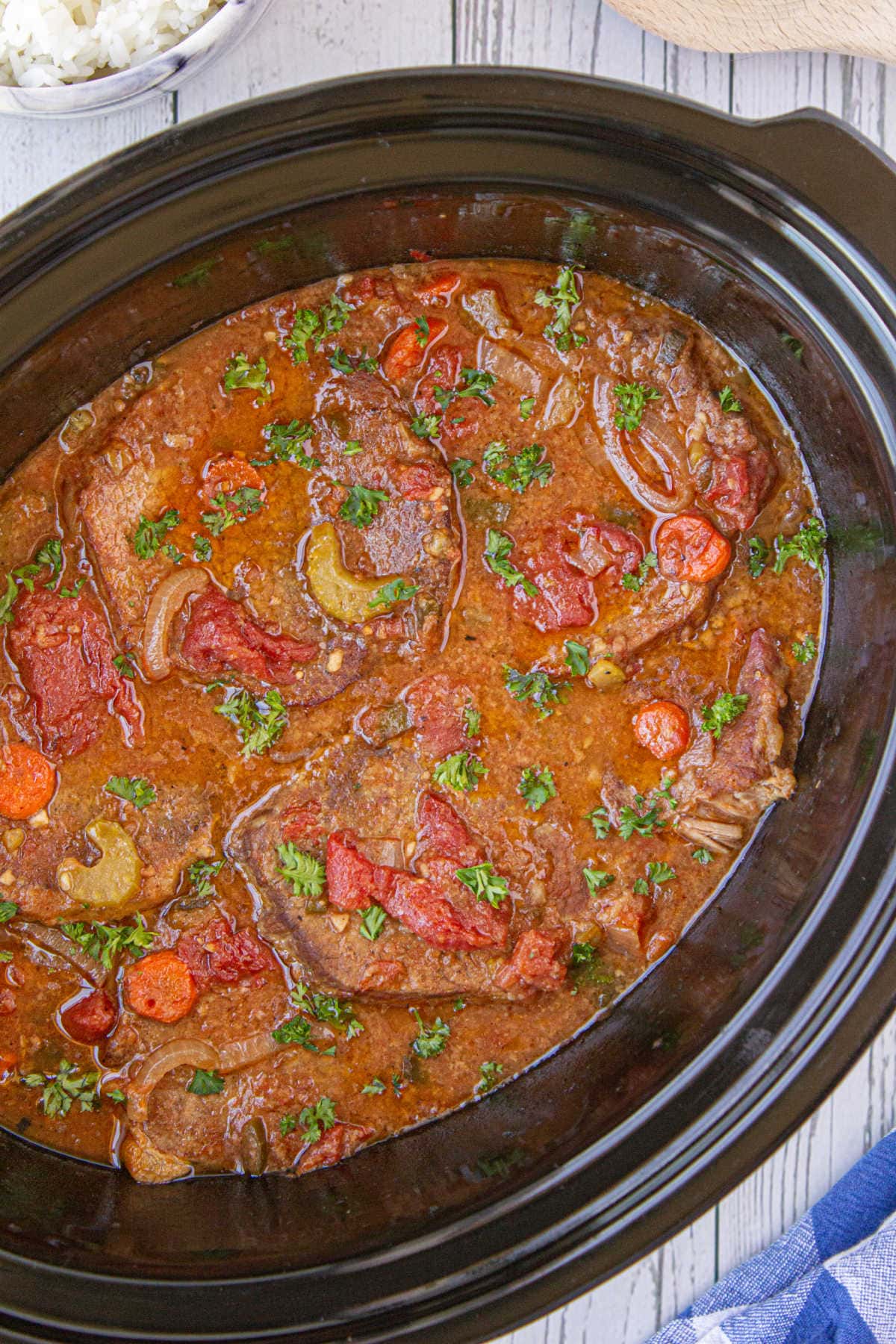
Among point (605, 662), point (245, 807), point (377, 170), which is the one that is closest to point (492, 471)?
point (605, 662)

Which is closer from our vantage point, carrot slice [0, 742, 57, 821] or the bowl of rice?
the bowl of rice

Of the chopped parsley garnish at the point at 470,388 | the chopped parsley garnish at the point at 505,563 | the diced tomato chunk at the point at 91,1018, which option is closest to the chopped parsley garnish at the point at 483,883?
the chopped parsley garnish at the point at 505,563

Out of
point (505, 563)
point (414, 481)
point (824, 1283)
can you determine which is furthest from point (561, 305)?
point (824, 1283)

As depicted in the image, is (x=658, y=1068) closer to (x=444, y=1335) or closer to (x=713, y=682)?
(x=444, y=1335)

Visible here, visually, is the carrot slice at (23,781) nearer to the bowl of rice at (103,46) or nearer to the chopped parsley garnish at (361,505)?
the chopped parsley garnish at (361,505)

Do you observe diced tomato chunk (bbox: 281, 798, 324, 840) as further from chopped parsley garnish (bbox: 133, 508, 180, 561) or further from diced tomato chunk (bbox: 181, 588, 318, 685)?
chopped parsley garnish (bbox: 133, 508, 180, 561)

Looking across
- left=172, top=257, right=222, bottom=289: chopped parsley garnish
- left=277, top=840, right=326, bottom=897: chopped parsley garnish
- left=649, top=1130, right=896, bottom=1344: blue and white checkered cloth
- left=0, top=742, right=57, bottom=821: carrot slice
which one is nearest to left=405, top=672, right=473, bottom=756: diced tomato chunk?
left=277, top=840, right=326, bottom=897: chopped parsley garnish

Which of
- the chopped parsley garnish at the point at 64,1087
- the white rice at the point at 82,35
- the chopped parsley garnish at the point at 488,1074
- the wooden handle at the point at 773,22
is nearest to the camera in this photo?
the white rice at the point at 82,35
